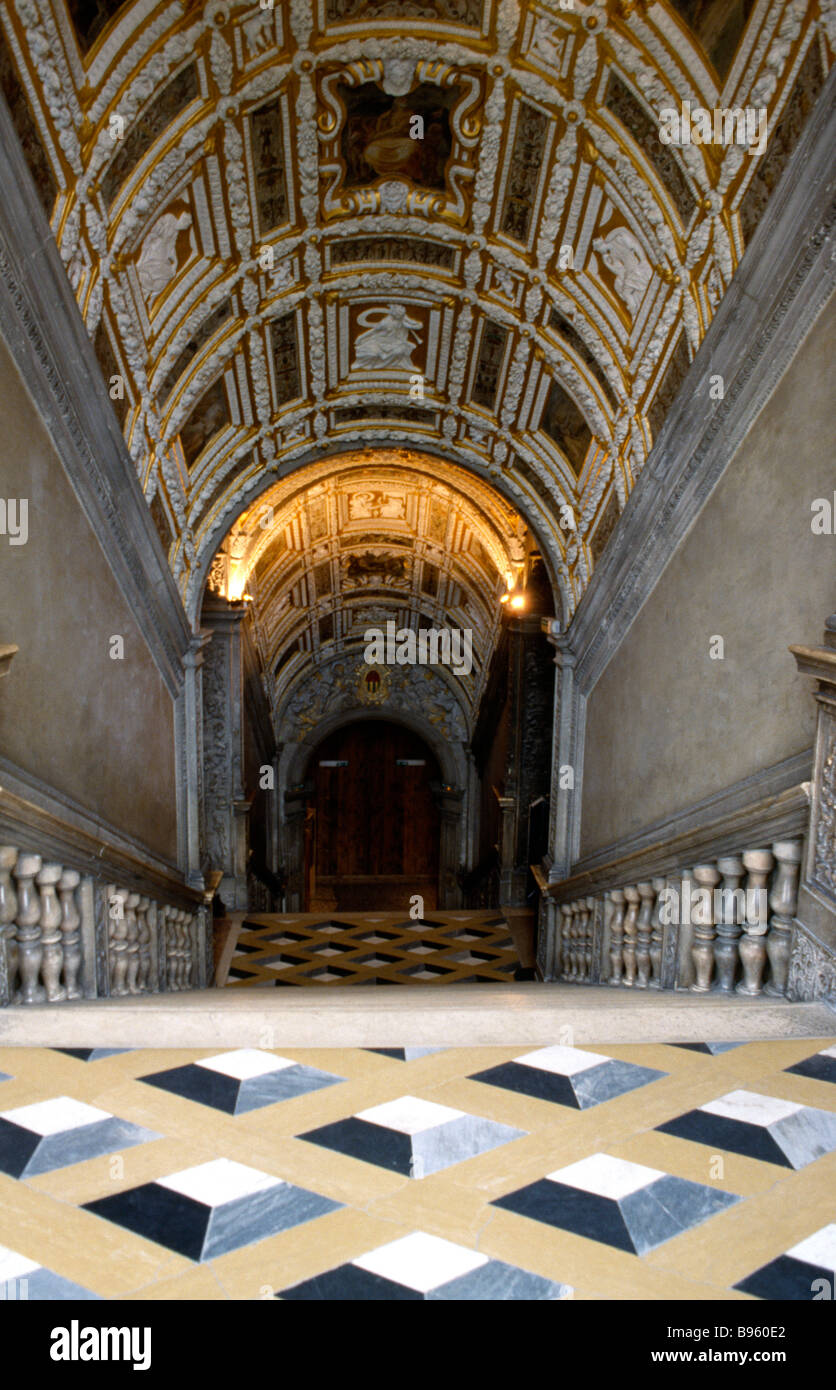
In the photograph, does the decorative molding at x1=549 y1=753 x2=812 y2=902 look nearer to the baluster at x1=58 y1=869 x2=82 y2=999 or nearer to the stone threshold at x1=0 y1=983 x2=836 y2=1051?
the stone threshold at x1=0 y1=983 x2=836 y2=1051

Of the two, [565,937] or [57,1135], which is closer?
[57,1135]

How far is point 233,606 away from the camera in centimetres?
1326

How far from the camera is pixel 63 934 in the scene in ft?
16.3

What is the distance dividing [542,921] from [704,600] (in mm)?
5188

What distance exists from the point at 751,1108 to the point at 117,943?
150 inches

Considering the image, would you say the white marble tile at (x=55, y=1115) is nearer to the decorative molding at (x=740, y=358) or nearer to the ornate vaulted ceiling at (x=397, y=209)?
the ornate vaulted ceiling at (x=397, y=209)

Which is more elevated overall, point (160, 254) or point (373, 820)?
point (160, 254)

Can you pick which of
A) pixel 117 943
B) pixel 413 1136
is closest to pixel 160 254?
pixel 117 943

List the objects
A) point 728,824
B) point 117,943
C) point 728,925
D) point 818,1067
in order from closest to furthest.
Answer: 1. point 818,1067
2. point 728,925
3. point 728,824
4. point 117,943

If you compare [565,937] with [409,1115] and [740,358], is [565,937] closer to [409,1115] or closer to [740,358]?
[740,358]

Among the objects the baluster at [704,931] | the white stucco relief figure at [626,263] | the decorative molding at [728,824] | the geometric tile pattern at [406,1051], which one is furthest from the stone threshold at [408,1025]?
the white stucco relief figure at [626,263]

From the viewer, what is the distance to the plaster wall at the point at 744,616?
4.93 m

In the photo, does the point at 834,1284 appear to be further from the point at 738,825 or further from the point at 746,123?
the point at 746,123
